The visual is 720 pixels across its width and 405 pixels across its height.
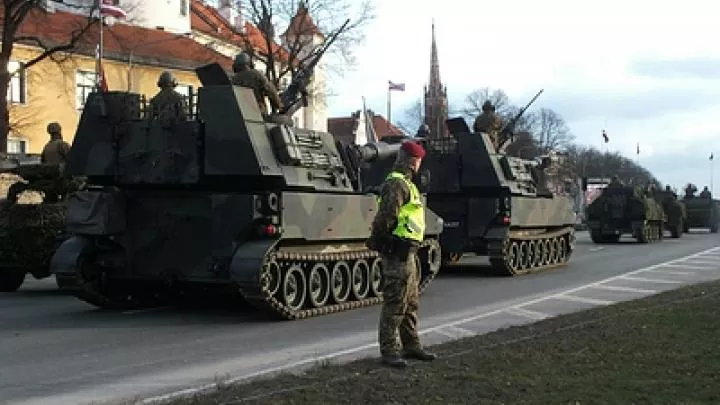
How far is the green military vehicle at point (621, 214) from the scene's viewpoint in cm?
3391

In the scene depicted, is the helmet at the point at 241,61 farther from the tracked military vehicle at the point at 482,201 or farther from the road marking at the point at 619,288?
the road marking at the point at 619,288

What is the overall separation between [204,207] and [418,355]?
16.7 ft

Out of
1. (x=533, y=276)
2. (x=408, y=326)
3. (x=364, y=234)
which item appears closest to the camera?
(x=408, y=326)

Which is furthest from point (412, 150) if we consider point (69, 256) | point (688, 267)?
point (688, 267)

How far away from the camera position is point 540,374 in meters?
7.45

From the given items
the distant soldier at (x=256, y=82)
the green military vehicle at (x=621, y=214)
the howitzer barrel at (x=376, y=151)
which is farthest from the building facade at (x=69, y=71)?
the distant soldier at (x=256, y=82)

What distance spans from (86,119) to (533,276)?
10.4 m

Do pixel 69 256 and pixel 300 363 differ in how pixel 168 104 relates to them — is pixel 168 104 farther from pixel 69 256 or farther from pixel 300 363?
pixel 300 363

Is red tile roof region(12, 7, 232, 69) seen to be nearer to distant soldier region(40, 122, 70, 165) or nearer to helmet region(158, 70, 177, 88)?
distant soldier region(40, 122, 70, 165)

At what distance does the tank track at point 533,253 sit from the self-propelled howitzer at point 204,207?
687cm

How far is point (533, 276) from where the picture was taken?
19781mm

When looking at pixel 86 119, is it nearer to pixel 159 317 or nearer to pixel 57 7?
pixel 159 317

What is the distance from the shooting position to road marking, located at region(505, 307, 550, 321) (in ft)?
41.4

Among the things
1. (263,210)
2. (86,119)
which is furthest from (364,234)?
(86,119)
